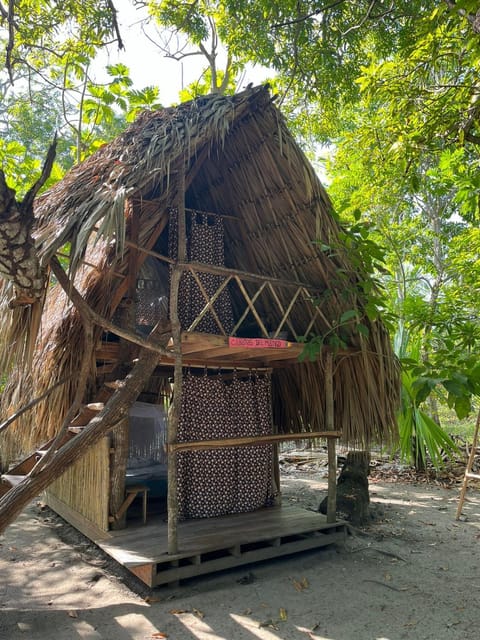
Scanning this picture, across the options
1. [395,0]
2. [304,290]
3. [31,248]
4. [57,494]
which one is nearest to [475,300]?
[304,290]

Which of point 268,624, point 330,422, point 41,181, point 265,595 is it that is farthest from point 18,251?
point 330,422

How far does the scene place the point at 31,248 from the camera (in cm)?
259

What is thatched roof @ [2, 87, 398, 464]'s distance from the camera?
135 inches

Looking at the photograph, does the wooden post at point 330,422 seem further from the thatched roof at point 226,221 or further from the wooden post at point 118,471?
the wooden post at point 118,471

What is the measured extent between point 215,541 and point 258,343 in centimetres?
161

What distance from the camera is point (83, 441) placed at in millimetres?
3301

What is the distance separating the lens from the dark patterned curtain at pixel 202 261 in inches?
168

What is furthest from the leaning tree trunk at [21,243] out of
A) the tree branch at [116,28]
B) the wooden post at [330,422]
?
the wooden post at [330,422]

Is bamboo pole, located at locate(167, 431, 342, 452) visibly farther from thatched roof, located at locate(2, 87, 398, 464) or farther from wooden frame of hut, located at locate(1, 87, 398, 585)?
thatched roof, located at locate(2, 87, 398, 464)

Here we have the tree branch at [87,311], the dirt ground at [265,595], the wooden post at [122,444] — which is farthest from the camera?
the wooden post at [122,444]

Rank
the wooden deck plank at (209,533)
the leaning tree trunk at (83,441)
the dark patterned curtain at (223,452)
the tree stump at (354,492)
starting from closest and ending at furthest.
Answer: the leaning tree trunk at (83,441) < the wooden deck plank at (209,533) < the dark patterned curtain at (223,452) < the tree stump at (354,492)

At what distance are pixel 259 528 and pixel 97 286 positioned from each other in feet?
8.26

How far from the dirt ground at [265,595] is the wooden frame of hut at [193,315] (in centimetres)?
21

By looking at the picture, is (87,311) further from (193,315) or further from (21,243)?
(193,315)
